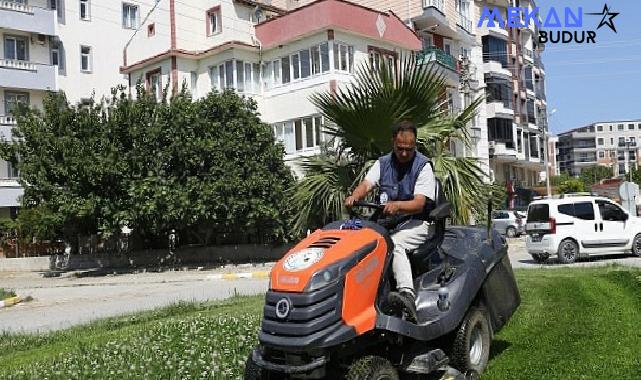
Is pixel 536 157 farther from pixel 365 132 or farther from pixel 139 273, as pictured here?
pixel 365 132

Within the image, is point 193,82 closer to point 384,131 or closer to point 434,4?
point 434,4

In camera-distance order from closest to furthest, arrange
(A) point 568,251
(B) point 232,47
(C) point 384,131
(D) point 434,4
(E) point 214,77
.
Result: (C) point 384,131 → (A) point 568,251 → (B) point 232,47 → (E) point 214,77 → (D) point 434,4

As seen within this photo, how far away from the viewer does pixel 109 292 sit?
19094 millimetres

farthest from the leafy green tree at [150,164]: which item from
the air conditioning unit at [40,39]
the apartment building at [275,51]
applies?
the air conditioning unit at [40,39]

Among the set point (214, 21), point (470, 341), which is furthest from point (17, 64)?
point (470, 341)

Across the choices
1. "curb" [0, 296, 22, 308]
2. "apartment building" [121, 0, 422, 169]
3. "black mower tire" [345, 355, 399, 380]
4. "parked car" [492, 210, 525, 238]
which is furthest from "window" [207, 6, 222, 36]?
"black mower tire" [345, 355, 399, 380]

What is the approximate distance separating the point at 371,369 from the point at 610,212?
17.8 metres

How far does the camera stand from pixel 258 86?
35.8 m

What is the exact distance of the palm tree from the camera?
478 inches

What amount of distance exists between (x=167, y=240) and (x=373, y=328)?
2790cm

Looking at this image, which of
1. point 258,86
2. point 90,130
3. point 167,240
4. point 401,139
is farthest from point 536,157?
point 401,139

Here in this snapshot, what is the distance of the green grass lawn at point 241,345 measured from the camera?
5805mm

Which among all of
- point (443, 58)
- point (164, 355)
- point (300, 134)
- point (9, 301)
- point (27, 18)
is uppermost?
point (27, 18)

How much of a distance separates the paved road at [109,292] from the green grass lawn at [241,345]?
128 inches
